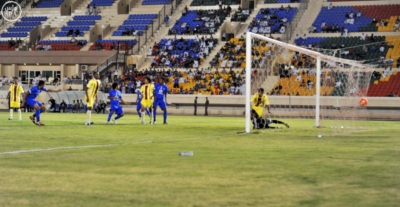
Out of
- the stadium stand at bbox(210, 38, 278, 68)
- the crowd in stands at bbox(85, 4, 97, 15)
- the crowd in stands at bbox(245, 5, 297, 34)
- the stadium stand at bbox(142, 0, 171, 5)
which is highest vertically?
the stadium stand at bbox(142, 0, 171, 5)

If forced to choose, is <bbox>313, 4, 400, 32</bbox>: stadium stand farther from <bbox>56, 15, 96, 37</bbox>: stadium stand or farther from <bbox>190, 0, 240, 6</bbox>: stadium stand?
<bbox>56, 15, 96, 37</bbox>: stadium stand

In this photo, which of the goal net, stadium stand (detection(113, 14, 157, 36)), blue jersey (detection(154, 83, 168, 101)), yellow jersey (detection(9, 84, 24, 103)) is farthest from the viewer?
stadium stand (detection(113, 14, 157, 36))

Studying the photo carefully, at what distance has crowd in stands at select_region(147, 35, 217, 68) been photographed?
64.2 metres

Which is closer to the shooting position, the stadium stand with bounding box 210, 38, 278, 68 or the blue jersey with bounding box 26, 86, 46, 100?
the blue jersey with bounding box 26, 86, 46, 100

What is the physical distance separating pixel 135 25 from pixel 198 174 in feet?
209

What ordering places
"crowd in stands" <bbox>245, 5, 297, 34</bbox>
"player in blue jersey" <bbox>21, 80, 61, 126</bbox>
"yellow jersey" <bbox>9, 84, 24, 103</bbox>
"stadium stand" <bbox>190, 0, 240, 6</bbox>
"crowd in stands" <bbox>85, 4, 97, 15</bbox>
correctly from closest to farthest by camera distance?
"player in blue jersey" <bbox>21, 80, 61, 126</bbox> < "yellow jersey" <bbox>9, 84, 24, 103</bbox> < "crowd in stands" <bbox>245, 5, 297, 34</bbox> < "stadium stand" <bbox>190, 0, 240, 6</bbox> < "crowd in stands" <bbox>85, 4, 97, 15</bbox>

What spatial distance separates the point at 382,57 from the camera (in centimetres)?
5575

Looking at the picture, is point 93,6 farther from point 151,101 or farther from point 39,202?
point 39,202

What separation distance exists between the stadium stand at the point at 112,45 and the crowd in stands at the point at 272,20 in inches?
469

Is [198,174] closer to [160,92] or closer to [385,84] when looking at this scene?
[160,92]

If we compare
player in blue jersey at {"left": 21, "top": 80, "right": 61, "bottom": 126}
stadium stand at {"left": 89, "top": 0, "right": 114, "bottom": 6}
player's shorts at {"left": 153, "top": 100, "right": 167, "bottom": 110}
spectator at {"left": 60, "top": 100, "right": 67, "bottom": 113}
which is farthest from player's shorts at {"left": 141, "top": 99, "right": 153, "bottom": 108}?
stadium stand at {"left": 89, "top": 0, "right": 114, "bottom": 6}

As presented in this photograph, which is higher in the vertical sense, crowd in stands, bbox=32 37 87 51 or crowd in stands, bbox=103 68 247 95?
crowd in stands, bbox=32 37 87 51

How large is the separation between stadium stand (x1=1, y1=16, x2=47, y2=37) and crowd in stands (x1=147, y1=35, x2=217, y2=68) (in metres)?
17.8

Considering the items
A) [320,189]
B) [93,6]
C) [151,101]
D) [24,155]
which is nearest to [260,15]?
[93,6]
